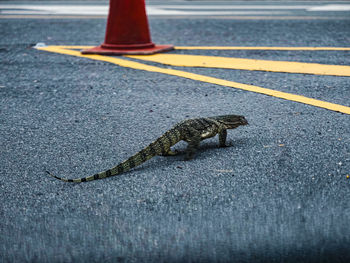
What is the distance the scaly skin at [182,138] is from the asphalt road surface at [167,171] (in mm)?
58

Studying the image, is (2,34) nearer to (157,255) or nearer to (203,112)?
(203,112)

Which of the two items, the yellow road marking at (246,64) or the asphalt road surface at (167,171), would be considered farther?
the yellow road marking at (246,64)

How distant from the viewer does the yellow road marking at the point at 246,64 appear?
5938mm

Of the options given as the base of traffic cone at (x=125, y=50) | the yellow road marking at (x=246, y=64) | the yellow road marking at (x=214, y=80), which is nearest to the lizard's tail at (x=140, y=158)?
the yellow road marking at (x=214, y=80)

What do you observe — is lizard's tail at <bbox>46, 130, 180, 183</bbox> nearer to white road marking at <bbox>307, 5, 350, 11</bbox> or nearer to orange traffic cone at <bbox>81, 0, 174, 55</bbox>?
orange traffic cone at <bbox>81, 0, 174, 55</bbox>

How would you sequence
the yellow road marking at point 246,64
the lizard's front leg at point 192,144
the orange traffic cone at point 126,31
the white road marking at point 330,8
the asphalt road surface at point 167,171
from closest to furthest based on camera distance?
the asphalt road surface at point 167,171
the lizard's front leg at point 192,144
the yellow road marking at point 246,64
the orange traffic cone at point 126,31
the white road marking at point 330,8

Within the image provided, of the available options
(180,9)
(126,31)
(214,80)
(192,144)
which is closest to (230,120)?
(192,144)

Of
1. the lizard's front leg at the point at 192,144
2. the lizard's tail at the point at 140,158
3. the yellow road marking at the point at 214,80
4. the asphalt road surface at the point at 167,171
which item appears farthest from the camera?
the yellow road marking at the point at 214,80

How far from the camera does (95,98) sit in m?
4.97

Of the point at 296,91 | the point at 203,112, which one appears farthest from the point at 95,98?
the point at 296,91

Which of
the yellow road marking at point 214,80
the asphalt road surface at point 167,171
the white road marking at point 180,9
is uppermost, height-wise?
the white road marking at point 180,9

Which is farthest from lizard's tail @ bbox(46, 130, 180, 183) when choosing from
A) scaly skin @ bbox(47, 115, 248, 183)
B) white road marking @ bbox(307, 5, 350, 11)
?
white road marking @ bbox(307, 5, 350, 11)

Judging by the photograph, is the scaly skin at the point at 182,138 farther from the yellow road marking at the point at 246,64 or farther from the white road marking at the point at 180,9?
the white road marking at the point at 180,9

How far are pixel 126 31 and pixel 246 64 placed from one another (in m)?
1.70
